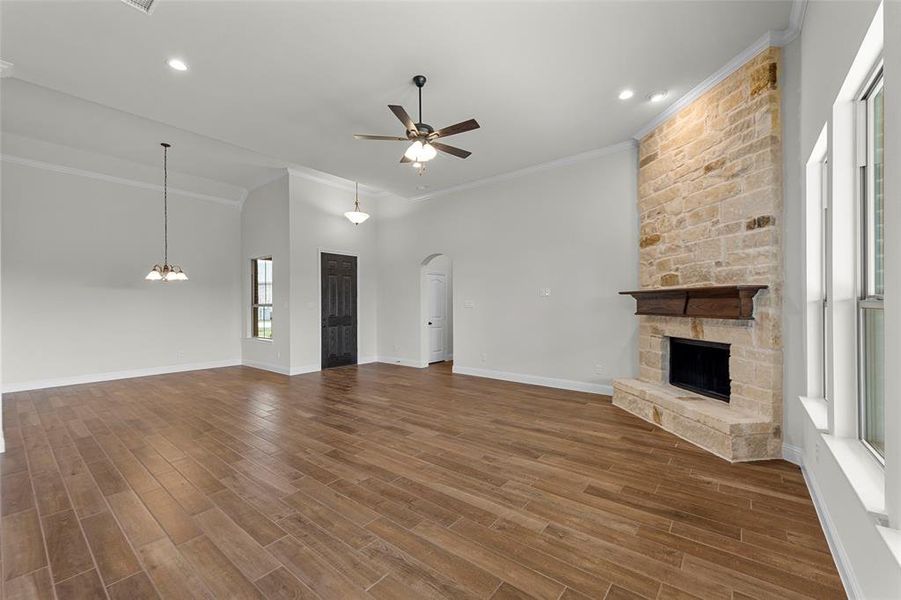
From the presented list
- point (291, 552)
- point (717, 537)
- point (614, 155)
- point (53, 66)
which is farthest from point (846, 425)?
point (53, 66)

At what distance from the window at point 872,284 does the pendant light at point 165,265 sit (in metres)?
7.57

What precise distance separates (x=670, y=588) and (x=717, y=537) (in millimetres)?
601

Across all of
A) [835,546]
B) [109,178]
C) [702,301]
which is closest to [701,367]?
[702,301]

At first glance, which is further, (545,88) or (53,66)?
(545,88)

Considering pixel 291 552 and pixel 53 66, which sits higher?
pixel 53 66

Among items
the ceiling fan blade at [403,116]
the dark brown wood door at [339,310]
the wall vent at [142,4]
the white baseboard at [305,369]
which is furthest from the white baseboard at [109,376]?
the ceiling fan blade at [403,116]

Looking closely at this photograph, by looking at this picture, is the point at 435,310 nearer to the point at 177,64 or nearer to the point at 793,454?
the point at 177,64

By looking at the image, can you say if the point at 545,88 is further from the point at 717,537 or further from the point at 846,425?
the point at 717,537

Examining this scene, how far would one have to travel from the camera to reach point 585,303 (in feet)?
17.5

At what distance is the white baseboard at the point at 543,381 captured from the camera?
17.1 feet

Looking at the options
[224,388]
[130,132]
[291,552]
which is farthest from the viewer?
[224,388]

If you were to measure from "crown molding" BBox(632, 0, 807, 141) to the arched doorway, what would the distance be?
4.32 meters

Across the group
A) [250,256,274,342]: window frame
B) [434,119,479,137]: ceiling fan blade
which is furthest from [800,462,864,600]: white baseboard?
[250,256,274,342]: window frame

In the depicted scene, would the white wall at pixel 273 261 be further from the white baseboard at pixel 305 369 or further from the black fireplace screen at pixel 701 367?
the black fireplace screen at pixel 701 367
